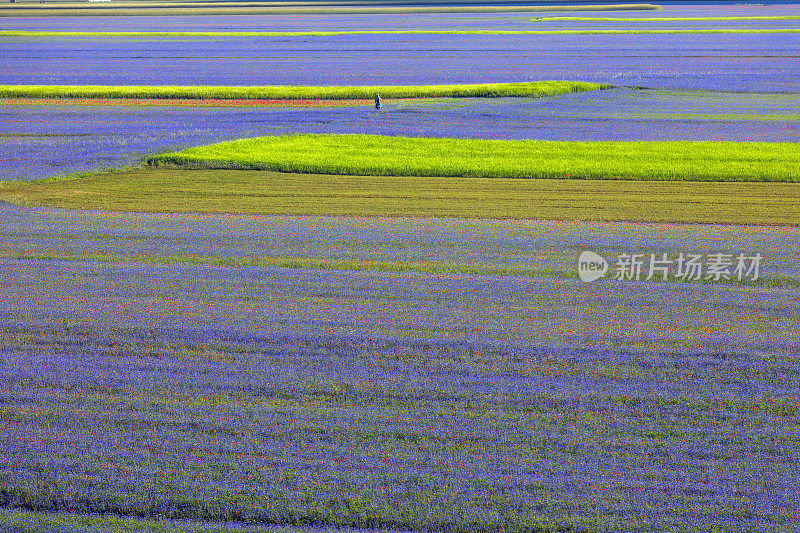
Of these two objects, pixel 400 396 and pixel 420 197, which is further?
pixel 420 197

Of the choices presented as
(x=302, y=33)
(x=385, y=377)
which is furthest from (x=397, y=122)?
(x=302, y=33)

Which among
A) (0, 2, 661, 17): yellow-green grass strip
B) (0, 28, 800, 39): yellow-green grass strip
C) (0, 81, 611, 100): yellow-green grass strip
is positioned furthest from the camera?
(0, 2, 661, 17): yellow-green grass strip

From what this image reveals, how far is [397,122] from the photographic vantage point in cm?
2181

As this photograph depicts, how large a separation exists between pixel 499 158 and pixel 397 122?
6299mm

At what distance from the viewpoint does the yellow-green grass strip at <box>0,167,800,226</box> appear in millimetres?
11758

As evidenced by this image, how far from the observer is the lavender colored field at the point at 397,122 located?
18250mm

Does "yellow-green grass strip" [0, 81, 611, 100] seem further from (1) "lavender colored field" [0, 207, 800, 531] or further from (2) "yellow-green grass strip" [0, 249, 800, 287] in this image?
(1) "lavender colored field" [0, 207, 800, 531]

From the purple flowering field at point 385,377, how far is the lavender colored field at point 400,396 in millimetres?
22

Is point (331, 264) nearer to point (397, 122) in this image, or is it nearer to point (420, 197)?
point (420, 197)

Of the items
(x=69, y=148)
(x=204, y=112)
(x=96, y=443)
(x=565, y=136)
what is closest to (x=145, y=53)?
(x=204, y=112)

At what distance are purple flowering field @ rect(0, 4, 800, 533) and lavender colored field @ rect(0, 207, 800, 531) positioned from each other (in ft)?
0.07

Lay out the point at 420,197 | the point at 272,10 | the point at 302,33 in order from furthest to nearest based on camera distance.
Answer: the point at 272,10
the point at 302,33
the point at 420,197

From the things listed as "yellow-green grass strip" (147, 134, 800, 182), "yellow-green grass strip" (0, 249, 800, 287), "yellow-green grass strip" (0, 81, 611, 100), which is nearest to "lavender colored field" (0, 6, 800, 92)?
"yellow-green grass strip" (0, 81, 611, 100)

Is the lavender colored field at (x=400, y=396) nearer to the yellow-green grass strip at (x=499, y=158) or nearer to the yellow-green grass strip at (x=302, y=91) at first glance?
the yellow-green grass strip at (x=499, y=158)
